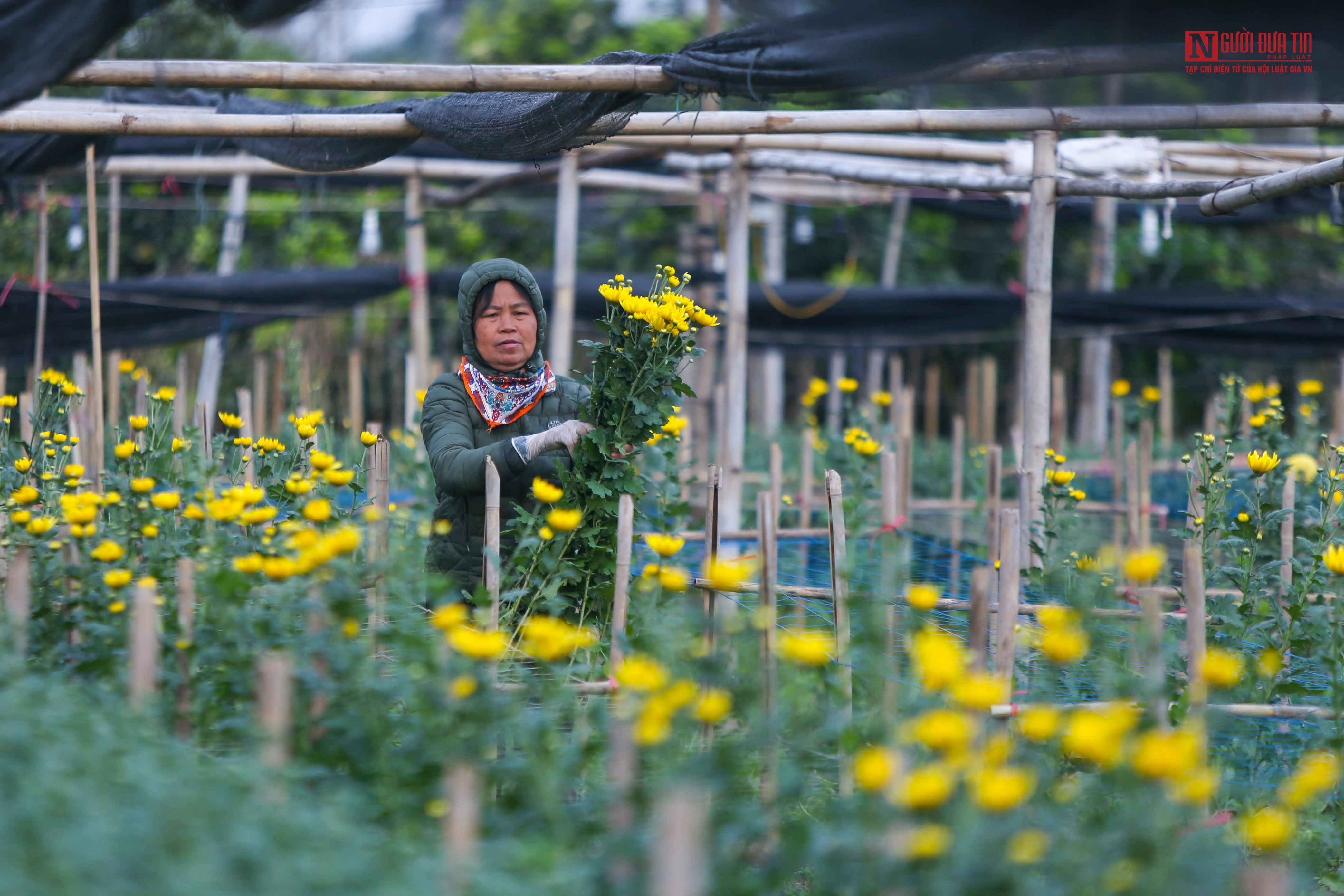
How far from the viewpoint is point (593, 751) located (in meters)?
1.66

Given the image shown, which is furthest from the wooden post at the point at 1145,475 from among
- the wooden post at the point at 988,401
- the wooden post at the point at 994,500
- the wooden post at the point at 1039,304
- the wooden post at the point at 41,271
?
the wooden post at the point at 41,271

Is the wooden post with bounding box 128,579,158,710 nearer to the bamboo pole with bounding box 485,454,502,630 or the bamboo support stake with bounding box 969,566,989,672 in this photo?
the bamboo pole with bounding box 485,454,502,630

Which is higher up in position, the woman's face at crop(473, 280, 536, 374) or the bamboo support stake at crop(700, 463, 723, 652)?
the woman's face at crop(473, 280, 536, 374)

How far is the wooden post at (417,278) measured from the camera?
643 centimetres

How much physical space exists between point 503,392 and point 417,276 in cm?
368

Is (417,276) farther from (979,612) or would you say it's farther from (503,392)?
(979,612)

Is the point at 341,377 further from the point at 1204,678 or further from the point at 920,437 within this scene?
the point at 1204,678

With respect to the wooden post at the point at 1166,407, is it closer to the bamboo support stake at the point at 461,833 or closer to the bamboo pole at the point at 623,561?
the bamboo pole at the point at 623,561

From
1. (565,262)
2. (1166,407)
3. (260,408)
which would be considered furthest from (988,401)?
(260,408)

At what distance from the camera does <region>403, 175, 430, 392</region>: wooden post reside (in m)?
6.43

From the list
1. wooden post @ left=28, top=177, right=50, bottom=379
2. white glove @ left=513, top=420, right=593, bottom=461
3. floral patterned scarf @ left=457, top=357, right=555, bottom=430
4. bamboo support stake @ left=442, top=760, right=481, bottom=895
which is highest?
wooden post @ left=28, top=177, right=50, bottom=379

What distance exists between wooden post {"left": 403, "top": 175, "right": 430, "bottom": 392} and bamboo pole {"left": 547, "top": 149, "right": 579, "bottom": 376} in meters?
0.90

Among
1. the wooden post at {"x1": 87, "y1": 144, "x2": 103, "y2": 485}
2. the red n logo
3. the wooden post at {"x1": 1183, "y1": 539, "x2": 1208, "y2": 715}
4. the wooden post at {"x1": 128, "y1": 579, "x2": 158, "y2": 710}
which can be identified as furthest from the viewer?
Answer: the wooden post at {"x1": 87, "y1": 144, "x2": 103, "y2": 485}

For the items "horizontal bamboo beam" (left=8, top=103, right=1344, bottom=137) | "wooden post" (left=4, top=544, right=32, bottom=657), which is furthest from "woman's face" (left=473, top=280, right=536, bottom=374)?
"wooden post" (left=4, top=544, right=32, bottom=657)
